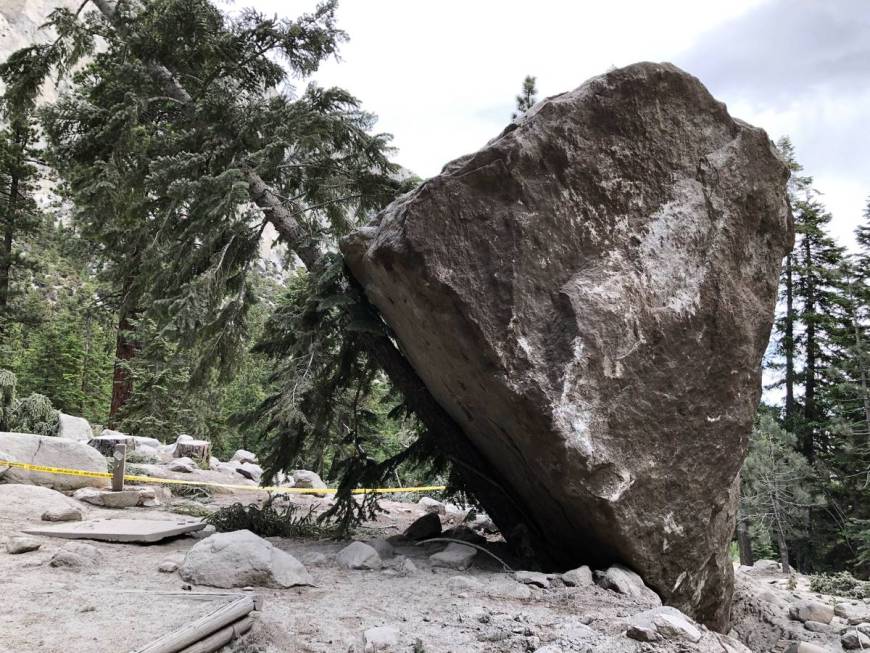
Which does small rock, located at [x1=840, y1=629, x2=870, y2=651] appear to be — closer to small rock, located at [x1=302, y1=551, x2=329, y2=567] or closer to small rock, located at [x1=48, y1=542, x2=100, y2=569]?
small rock, located at [x1=302, y1=551, x2=329, y2=567]

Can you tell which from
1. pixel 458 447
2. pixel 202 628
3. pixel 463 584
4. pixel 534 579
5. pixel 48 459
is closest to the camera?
pixel 202 628

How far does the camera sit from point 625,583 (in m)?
4.76

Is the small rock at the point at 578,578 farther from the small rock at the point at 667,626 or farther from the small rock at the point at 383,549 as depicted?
the small rock at the point at 383,549

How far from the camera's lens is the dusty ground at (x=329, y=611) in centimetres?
328

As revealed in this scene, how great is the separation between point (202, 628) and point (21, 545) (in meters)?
2.95

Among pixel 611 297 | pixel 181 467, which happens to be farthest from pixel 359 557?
pixel 181 467

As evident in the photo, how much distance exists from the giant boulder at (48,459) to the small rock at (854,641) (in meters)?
9.69

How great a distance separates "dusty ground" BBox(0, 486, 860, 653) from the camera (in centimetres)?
328

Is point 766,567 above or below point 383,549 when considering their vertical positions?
below

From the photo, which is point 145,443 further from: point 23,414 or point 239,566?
point 239,566

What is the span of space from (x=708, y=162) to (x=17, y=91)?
8.59m

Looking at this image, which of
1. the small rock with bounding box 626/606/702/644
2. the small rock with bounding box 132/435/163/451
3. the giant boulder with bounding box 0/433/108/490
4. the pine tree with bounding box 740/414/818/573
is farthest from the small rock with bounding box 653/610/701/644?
the pine tree with bounding box 740/414/818/573

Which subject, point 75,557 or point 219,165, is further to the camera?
point 219,165

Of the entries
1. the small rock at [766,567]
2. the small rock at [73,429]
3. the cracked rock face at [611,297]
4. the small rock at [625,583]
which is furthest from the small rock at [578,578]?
the small rock at [766,567]
